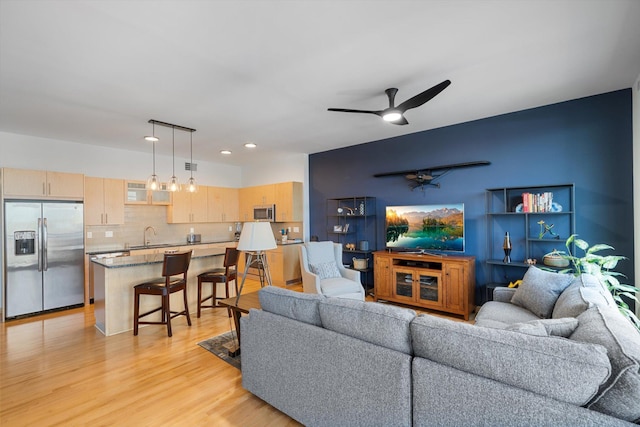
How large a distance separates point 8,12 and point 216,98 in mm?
1646

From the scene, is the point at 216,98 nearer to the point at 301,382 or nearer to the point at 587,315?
the point at 301,382

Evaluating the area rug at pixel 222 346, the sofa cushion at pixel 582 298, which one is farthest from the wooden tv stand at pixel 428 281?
the area rug at pixel 222 346

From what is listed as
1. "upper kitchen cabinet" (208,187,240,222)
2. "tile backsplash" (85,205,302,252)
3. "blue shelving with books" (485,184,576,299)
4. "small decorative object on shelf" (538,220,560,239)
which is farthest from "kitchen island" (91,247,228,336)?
"small decorative object on shelf" (538,220,560,239)

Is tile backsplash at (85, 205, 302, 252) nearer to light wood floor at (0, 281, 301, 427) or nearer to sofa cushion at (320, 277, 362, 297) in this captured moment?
light wood floor at (0, 281, 301, 427)

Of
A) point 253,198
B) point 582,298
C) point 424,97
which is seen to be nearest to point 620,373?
point 582,298

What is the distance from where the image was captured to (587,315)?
153 cm

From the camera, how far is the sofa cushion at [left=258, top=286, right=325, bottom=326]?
6.42 ft

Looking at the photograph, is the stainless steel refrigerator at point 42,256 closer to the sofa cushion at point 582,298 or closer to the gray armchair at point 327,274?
the gray armchair at point 327,274

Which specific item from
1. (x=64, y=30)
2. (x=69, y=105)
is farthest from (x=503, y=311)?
(x=69, y=105)

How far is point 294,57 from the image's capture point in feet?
8.09

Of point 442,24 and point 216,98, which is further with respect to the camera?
point 216,98

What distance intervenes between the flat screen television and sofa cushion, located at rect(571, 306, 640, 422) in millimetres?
3053

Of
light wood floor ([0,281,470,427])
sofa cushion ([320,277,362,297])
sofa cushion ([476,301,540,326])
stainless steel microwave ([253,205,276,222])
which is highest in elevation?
stainless steel microwave ([253,205,276,222])

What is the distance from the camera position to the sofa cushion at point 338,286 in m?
3.92
